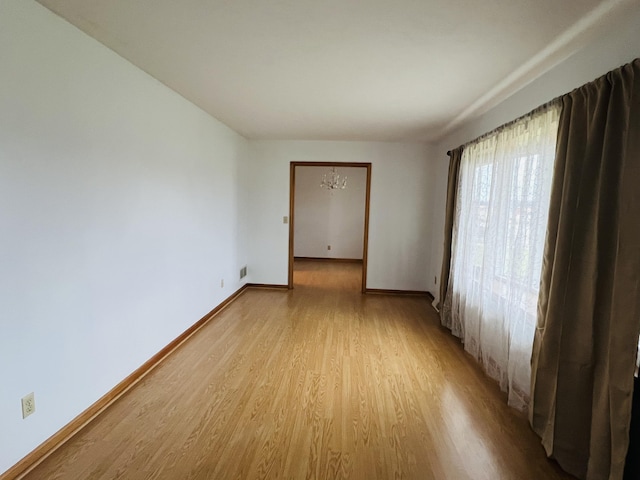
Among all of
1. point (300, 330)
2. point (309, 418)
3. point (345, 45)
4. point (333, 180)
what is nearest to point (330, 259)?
point (333, 180)

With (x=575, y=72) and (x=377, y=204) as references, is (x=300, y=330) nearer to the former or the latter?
(x=377, y=204)

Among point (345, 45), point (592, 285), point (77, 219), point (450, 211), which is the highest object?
point (345, 45)

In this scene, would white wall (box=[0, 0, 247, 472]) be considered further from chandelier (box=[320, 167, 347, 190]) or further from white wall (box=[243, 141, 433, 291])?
chandelier (box=[320, 167, 347, 190])

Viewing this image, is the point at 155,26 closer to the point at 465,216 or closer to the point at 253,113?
the point at 253,113

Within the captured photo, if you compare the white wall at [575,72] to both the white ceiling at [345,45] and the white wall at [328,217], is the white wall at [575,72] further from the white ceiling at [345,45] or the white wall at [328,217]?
the white wall at [328,217]

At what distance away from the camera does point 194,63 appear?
213cm

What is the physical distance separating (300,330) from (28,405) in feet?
7.28

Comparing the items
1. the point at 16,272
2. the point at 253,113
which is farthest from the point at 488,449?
the point at 253,113

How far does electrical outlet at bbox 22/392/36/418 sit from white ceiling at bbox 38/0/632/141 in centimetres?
200

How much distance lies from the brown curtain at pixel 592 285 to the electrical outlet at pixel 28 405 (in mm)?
2753

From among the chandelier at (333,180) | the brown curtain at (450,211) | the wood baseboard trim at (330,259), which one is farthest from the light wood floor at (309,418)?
the wood baseboard trim at (330,259)

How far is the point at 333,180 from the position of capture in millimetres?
6758

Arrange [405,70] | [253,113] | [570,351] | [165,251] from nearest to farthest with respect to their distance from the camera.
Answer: [570,351] < [405,70] < [165,251] < [253,113]

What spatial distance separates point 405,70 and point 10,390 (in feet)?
9.59
